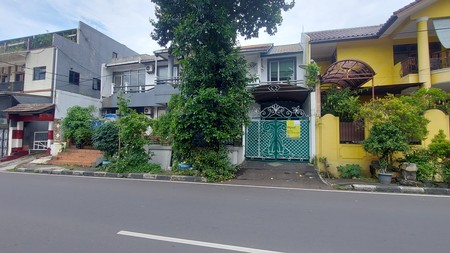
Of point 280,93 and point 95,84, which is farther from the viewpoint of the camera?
point 95,84

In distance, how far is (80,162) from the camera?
1310 centimetres

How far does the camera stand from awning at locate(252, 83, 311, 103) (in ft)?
38.0

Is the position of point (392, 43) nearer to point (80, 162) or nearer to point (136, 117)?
point (136, 117)

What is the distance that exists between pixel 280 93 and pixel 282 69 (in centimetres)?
340

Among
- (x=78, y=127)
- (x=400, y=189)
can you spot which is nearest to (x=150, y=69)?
(x=78, y=127)

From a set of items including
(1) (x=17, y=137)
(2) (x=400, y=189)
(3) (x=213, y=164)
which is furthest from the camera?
(1) (x=17, y=137)

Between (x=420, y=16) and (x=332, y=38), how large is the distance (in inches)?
154

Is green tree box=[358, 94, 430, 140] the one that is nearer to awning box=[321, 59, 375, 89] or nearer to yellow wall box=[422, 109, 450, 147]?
yellow wall box=[422, 109, 450, 147]

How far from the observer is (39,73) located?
1842 cm

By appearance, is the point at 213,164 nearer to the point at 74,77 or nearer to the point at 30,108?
the point at 30,108

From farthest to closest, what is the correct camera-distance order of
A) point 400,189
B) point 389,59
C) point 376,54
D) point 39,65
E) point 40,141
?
point 39,65
point 40,141
point 376,54
point 389,59
point 400,189

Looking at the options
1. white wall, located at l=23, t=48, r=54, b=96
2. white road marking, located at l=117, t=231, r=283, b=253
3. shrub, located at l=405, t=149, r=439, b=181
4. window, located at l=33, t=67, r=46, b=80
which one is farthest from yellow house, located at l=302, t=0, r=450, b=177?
window, located at l=33, t=67, r=46, b=80

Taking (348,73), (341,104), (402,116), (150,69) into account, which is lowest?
(402,116)

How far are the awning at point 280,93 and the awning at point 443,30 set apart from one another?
6.60 meters
